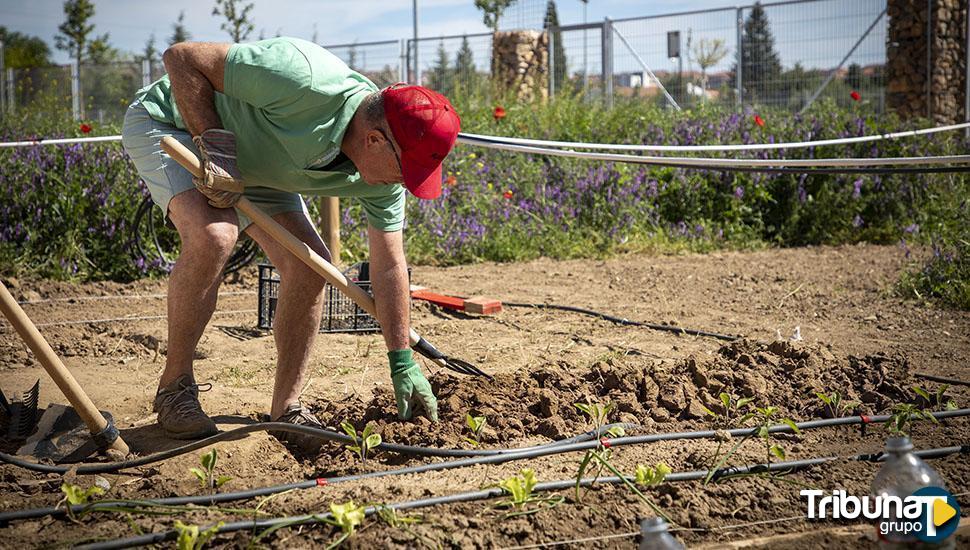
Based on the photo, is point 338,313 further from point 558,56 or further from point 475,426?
point 558,56

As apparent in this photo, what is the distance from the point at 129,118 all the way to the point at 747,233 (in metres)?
5.56

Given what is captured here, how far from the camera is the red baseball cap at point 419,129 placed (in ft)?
8.32

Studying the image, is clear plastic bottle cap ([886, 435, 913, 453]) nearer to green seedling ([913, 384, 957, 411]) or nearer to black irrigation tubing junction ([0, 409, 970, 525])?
black irrigation tubing junction ([0, 409, 970, 525])

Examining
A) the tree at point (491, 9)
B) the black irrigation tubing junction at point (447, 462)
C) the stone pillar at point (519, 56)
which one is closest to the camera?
the black irrigation tubing junction at point (447, 462)

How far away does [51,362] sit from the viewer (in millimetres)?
2543

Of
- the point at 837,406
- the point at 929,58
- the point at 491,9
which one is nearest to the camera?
the point at 837,406

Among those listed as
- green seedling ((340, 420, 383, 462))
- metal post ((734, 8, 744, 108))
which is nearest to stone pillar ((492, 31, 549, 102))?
metal post ((734, 8, 744, 108))

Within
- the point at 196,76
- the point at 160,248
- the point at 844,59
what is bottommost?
the point at 160,248

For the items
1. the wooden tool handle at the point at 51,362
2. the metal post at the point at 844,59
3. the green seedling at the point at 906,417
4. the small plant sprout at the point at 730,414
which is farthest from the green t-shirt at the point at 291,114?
the metal post at the point at 844,59

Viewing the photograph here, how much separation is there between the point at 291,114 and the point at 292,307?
2.35 feet

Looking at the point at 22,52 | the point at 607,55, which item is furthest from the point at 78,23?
the point at 607,55

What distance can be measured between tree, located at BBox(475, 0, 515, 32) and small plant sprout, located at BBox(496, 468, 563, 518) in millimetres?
17808

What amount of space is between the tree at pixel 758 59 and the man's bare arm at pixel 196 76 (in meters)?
11.2

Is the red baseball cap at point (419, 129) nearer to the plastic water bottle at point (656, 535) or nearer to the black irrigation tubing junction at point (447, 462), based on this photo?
the black irrigation tubing junction at point (447, 462)
